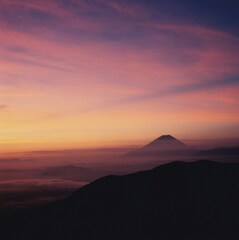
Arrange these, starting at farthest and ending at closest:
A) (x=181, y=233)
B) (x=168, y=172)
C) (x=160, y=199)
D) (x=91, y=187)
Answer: (x=91, y=187) < (x=168, y=172) < (x=160, y=199) < (x=181, y=233)

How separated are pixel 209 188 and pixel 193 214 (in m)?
15.1

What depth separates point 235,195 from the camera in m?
85.1

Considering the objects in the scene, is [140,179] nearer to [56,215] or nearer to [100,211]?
[100,211]

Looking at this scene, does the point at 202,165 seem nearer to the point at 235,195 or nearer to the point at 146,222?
the point at 235,195

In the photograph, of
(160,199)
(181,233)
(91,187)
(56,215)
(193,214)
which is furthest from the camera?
(91,187)

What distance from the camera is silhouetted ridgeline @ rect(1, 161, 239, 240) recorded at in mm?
73125

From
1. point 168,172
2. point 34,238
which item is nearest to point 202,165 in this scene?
point 168,172

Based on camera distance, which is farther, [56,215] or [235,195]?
[56,215]

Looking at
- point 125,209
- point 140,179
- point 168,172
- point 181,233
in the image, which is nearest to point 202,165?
point 168,172

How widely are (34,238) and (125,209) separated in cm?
2242

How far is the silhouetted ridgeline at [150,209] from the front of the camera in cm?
7312

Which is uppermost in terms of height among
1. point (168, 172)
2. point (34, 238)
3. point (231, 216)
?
point (168, 172)

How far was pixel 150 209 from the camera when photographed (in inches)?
3398

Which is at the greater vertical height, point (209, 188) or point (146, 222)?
point (209, 188)
